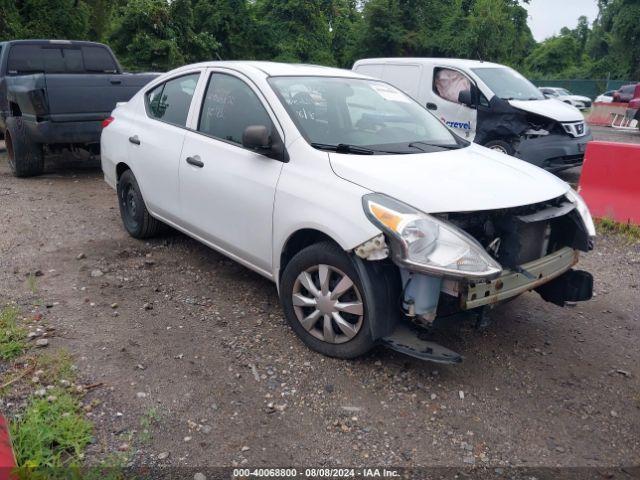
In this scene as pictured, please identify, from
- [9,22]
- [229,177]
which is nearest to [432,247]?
[229,177]

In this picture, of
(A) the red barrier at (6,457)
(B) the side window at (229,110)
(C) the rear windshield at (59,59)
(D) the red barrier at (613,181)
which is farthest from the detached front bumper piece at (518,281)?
(C) the rear windshield at (59,59)

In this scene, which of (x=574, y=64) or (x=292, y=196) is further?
(x=574, y=64)

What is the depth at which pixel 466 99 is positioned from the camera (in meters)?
8.86

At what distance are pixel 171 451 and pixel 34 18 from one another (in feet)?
55.5

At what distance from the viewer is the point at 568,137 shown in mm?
8438

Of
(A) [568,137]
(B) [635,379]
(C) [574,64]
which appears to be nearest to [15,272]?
(B) [635,379]

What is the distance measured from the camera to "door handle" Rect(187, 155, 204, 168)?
4.35 m

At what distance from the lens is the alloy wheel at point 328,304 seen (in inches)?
133

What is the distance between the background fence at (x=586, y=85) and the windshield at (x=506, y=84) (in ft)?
108

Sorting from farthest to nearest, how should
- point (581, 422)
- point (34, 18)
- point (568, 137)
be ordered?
point (34, 18), point (568, 137), point (581, 422)

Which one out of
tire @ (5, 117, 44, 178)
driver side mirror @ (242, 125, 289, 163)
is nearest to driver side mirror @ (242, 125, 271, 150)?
driver side mirror @ (242, 125, 289, 163)

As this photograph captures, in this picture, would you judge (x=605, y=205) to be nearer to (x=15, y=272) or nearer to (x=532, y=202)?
(x=532, y=202)

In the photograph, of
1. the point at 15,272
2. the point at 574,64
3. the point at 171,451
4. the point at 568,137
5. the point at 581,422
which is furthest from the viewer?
the point at 574,64

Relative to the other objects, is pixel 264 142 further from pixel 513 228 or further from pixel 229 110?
pixel 513 228
